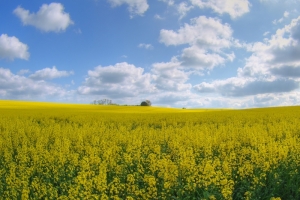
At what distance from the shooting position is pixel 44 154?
9047 mm

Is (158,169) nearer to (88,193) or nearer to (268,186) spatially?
(88,193)

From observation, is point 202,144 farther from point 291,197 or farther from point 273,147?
point 291,197

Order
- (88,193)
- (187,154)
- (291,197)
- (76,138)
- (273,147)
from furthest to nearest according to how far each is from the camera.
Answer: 1. (76,138)
2. (273,147)
3. (187,154)
4. (291,197)
5. (88,193)

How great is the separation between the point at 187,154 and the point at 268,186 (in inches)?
85.2

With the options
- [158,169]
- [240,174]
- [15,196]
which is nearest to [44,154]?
[15,196]

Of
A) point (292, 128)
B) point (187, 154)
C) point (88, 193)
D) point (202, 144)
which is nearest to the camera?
point (88, 193)

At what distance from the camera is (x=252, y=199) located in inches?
258

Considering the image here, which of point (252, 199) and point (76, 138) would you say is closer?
point (252, 199)

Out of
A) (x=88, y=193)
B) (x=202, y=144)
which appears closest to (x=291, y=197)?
(x=202, y=144)

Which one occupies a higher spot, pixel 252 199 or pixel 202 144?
pixel 202 144

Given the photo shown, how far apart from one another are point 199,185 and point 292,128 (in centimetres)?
1066

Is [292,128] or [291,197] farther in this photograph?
[292,128]

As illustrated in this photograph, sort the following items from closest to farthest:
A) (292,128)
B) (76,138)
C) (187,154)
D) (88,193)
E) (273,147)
Answer: (88,193) < (187,154) < (273,147) < (76,138) < (292,128)

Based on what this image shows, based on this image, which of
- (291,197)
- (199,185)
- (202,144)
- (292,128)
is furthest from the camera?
(292,128)
